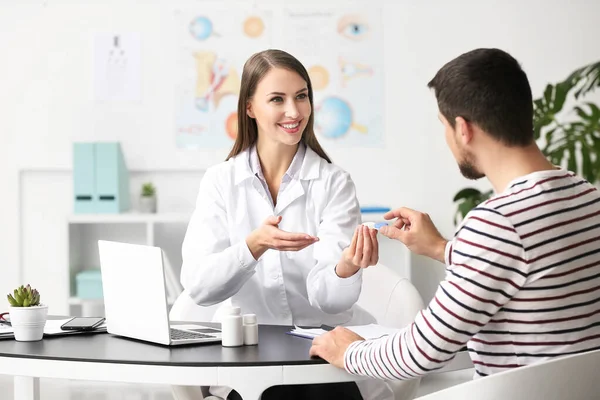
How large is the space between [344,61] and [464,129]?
3376 millimetres

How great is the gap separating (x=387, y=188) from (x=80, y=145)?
1724 mm

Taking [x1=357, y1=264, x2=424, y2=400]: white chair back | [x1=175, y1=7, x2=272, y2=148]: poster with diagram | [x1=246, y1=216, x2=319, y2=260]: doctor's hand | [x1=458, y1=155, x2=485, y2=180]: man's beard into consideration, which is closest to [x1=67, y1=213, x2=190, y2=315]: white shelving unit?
[x1=175, y1=7, x2=272, y2=148]: poster with diagram

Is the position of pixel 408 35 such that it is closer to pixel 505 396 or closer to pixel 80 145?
pixel 80 145

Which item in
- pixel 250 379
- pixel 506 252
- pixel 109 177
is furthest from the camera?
pixel 109 177

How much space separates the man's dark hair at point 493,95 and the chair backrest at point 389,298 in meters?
1.32

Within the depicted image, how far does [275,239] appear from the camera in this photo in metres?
2.24

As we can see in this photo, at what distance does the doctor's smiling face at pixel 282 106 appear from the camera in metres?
2.63

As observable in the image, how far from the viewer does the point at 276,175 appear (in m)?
2.72

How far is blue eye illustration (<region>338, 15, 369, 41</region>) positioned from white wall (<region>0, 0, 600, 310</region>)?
0.10m

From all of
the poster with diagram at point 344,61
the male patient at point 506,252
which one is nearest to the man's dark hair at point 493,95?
the male patient at point 506,252

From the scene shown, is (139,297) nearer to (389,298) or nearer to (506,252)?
(506,252)

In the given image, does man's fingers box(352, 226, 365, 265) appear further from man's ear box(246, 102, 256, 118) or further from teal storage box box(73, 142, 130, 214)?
teal storage box box(73, 142, 130, 214)

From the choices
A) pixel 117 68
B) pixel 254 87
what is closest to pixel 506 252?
pixel 254 87

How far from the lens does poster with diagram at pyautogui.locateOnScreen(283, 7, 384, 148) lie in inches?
191
